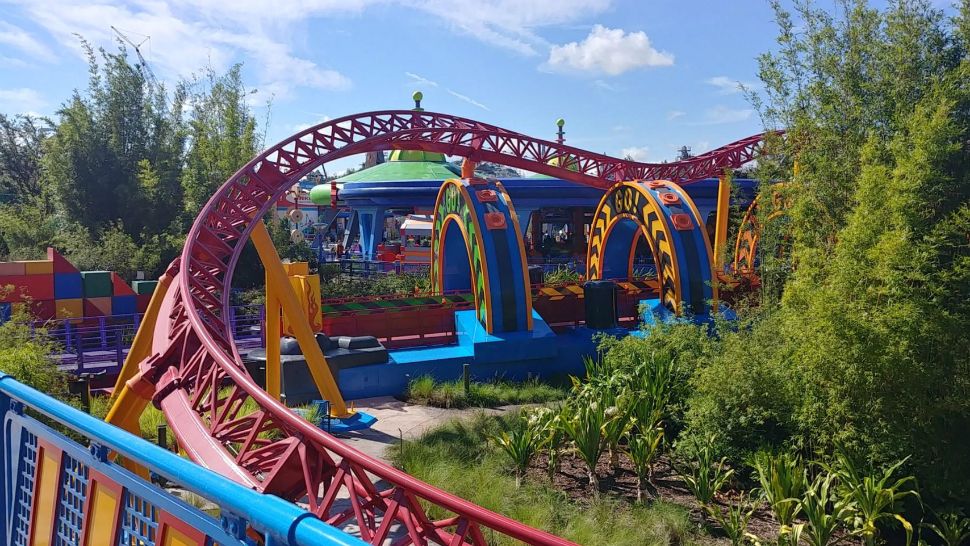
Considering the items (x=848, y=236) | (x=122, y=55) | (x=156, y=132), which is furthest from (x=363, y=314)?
(x=122, y=55)

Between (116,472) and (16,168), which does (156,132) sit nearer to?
(16,168)

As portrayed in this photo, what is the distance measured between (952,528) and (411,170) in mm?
28323

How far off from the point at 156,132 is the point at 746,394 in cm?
2619

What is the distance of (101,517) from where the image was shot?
239 centimetres

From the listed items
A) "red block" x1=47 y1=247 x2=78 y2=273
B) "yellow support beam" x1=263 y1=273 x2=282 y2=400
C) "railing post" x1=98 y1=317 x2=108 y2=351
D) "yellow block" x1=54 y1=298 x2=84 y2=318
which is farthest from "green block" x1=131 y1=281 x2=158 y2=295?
"yellow support beam" x1=263 y1=273 x2=282 y2=400

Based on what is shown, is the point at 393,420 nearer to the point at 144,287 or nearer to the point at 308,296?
the point at 308,296

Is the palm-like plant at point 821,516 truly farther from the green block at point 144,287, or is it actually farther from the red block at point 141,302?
the green block at point 144,287

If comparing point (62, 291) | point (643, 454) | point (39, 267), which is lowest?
point (643, 454)

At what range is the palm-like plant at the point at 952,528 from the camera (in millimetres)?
6566

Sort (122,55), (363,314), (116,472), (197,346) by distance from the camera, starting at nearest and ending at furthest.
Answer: (116,472), (197,346), (363,314), (122,55)

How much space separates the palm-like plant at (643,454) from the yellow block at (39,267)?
12551mm

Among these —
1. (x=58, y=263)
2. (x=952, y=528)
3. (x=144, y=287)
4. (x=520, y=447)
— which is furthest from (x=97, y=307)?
(x=952, y=528)

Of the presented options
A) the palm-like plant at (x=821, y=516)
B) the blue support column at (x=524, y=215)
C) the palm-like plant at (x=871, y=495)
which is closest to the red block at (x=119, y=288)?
the palm-like plant at (x=821, y=516)

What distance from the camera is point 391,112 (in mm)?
14758
